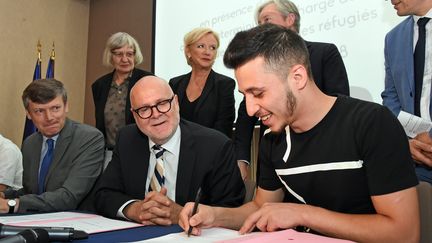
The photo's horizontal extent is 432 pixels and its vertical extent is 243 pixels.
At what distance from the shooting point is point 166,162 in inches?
80.5

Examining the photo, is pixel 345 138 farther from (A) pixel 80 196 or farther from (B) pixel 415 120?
(A) pixel 80 196

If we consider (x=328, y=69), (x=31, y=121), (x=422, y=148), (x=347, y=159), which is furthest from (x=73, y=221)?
(x=31, y=121)

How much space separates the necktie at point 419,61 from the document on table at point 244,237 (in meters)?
1.26

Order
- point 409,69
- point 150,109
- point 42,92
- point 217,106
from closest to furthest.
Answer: point 150,109 → point 409,69 → point 42,92 → point 217,106

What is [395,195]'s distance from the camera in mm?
1269

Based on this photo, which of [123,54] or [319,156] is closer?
[319,156]

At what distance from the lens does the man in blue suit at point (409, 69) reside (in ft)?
7.04

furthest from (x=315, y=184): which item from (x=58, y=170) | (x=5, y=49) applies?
(x=5, y=49)

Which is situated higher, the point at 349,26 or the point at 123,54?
the point at 349,26

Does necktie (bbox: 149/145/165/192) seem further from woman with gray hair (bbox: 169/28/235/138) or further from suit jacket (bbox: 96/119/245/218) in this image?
woman with gray hair (bbox: 169/28/235/138)

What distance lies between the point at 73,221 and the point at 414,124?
1509 mm

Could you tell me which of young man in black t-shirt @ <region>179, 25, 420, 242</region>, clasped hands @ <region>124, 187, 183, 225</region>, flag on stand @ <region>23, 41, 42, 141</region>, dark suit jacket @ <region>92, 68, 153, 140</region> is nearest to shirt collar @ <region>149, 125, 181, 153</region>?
clasped hands @ <region>124, 187, 183, 225</region>

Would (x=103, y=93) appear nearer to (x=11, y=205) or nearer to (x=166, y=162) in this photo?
(x=11, y=205)

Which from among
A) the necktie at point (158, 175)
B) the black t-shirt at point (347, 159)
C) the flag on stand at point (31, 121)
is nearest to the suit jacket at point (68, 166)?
the necktie at point (158, 175)
